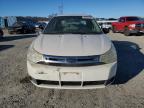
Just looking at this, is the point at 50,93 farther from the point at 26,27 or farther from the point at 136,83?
the point at 26,27

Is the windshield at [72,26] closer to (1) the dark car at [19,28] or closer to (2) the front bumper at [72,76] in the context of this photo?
(2) the front bumper at [72,76]

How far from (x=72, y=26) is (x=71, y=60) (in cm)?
197

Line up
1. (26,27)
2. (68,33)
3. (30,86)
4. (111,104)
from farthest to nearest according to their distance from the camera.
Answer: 1. (26,27)
2. (68,33)
3. (30,86)
4. (111,104)

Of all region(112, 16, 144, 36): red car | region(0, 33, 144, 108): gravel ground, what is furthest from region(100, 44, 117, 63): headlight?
region(112, 16, 144, 36): red car

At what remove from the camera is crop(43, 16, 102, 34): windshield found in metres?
5.57

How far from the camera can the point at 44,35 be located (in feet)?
17.1

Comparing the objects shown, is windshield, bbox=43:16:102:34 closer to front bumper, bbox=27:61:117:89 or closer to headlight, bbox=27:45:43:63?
headlight, bbox=27:45:43:63

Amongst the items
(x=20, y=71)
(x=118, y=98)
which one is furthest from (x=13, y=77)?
(x=118, y=98)

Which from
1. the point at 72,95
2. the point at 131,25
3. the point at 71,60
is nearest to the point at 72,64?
the point at 71,60

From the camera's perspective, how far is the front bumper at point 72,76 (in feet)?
13.4

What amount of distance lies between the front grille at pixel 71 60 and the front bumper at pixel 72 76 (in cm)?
8

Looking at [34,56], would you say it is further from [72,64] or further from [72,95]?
[72,95]

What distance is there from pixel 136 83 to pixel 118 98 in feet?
3.44

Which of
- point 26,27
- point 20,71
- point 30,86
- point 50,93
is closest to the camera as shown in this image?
point 50,93
